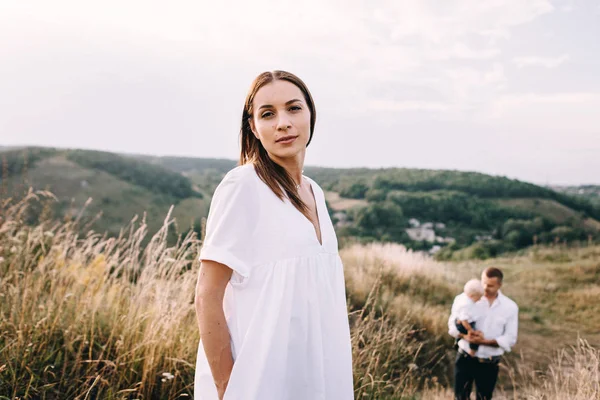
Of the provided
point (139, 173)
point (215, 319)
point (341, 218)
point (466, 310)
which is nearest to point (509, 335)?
point (466, 310)

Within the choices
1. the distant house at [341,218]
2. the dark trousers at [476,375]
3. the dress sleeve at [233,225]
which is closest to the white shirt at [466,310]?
the dark trousers at [476,375]

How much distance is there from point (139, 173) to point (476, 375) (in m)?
34.2

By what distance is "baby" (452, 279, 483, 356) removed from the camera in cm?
455

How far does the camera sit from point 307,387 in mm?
1469

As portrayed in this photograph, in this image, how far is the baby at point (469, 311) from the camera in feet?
14.9

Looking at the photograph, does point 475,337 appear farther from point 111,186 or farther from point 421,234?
point 111,186

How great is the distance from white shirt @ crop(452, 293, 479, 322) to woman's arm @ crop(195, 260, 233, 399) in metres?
3.74

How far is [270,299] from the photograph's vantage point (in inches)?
56.1

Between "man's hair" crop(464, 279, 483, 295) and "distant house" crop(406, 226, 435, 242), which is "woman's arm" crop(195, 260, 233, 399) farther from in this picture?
"distant house" crop(406, 226, 435, 242)

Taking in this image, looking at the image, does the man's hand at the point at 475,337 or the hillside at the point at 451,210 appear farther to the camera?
the hillside at the point at 451,210

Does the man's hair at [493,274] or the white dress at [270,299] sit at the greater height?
the white dress at [270,299]

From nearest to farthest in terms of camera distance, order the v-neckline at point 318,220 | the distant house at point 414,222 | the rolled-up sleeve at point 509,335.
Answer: the v-neckline at point 318,220 < the rolled-up sleeve at point 509,335 < the distant house at point 414,222

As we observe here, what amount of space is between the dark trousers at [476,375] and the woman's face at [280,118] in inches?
153

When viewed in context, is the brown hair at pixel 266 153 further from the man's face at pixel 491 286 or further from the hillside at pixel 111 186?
the hillside at pixel 111 186
